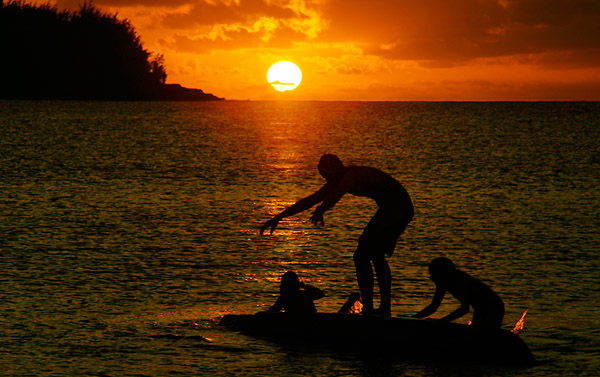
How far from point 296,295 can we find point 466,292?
240cm

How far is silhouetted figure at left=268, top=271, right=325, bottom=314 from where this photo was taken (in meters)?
11.9

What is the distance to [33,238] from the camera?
71.6 feet

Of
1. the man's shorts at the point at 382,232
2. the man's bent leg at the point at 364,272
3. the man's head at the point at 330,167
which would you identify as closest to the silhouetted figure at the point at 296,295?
the man's bent leg at the point at 364,272

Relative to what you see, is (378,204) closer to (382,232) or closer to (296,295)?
(382,232)

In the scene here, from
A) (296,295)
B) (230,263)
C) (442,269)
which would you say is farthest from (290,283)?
(230,263)

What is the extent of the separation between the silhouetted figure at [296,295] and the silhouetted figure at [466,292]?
5.45ft

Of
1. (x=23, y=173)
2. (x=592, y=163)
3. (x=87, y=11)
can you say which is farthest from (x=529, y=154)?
(x=87, y=11)

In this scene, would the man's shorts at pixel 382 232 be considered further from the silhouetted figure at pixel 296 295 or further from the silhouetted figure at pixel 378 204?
the silhouetted figure at pixel 296 295

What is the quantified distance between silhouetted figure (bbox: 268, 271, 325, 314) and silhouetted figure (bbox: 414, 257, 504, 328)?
1.66 m

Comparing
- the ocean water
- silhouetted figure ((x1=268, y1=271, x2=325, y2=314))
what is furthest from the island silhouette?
silhouetted figure ((x1=268, y1=271, x2=325, y2=314))

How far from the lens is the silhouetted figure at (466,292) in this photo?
10641mm

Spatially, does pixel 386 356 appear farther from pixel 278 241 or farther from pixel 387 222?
pixel 278 241

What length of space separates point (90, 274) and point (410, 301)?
21.2 feet

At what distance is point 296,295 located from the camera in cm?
1195
